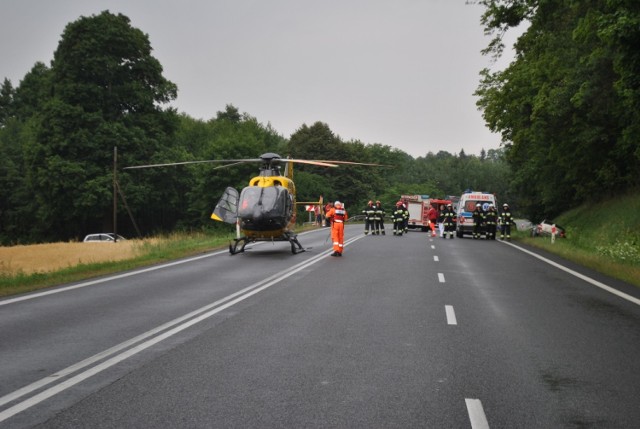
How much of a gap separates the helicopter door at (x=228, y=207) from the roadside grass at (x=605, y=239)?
38.8 feet

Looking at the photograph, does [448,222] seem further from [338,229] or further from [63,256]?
[63,256]

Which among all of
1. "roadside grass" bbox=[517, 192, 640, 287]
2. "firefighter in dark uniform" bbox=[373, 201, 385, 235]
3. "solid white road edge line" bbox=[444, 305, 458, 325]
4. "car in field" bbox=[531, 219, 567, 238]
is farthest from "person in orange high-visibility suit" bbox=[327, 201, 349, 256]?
"car in field" bbox=[531, 219, 567, 238]

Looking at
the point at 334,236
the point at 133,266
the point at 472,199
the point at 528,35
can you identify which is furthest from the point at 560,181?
the point at 133,266

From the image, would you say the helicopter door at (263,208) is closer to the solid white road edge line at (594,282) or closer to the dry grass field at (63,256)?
the dry grass field at (63,256)

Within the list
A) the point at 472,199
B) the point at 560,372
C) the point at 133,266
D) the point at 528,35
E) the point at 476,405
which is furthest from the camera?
the point at 472,199

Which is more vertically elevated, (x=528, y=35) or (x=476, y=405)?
(x=528, y=35)

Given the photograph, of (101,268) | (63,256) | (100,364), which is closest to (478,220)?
(63,256)

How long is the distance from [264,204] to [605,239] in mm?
16064

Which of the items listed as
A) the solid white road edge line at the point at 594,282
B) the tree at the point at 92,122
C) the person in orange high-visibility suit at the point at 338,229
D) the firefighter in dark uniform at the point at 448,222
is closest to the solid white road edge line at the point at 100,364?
the solid white road edge line at the point at 594,282

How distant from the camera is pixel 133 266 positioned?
19000 mm

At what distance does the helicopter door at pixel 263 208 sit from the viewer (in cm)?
2234

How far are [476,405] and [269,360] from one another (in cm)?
243

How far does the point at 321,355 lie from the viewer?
24.4 feet

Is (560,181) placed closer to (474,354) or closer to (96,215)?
(96,215)
